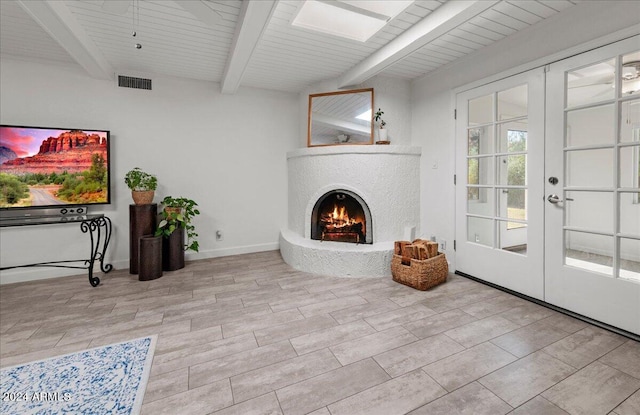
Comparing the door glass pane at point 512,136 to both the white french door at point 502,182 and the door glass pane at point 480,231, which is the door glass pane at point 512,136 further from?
the door glass pane at point 480,231

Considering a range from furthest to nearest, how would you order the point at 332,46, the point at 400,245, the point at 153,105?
the point at 153,105 → the point at 400,245 → the point at 332,46

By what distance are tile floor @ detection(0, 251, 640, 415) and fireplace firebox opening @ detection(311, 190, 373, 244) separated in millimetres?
848

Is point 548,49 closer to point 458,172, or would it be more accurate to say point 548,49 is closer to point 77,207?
point 458,172

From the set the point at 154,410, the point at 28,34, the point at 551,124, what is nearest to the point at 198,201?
the point at 28,34

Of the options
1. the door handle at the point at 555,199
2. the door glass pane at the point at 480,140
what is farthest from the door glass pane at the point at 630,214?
the door glass pane at the point at 480,140

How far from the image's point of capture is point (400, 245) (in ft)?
11.1

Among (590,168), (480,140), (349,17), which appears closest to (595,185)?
(590,168)

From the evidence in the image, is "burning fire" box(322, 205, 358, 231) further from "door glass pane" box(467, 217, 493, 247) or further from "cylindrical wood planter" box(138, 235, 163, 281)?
"cylindrical wood planter" box(138, 235, 163, 281)

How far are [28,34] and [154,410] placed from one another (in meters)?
3.62

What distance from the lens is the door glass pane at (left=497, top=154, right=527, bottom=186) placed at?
9.41 ft

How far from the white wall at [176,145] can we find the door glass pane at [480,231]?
107 inches

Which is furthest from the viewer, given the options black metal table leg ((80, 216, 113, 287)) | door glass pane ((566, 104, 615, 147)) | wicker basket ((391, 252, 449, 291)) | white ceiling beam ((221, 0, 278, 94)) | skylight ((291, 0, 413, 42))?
black metal table leg ((80, 216, 113, 287))

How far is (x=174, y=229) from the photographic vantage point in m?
3.68

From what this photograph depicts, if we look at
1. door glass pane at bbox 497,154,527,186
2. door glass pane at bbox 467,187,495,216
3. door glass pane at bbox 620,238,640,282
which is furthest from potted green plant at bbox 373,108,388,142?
door glass pane at bbox 620,238,640,282
